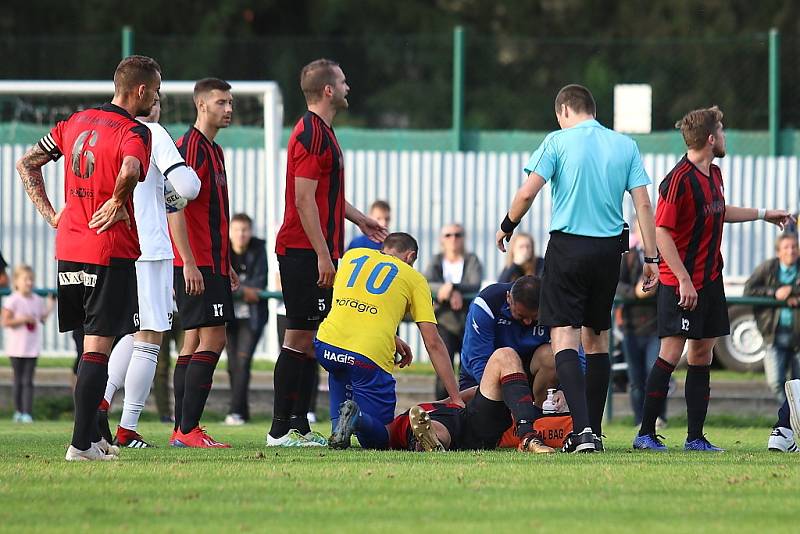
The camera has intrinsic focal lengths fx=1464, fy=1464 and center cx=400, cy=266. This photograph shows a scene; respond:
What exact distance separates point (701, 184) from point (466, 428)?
211 cm

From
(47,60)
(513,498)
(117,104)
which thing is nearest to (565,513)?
(513,498)

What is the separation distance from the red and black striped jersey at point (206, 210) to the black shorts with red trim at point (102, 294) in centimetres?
142

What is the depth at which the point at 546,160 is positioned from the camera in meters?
8.48

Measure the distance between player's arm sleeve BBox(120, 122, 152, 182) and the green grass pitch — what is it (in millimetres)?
1551

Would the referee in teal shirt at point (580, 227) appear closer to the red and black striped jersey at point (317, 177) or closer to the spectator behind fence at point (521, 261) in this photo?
Result: the red and black striped jersey at point (317, 177)

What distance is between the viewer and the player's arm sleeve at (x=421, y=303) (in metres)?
8.82

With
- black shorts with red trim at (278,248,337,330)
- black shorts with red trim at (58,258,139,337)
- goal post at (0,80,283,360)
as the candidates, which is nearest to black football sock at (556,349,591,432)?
black shorts with red trim at (278,248,337,330)

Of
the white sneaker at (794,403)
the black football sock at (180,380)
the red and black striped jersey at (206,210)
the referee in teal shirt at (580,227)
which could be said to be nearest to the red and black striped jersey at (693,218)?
the referee in teal shirt at (580,227)

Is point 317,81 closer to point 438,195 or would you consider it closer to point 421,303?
point 421,303

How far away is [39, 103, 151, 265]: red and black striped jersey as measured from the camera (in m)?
7.58

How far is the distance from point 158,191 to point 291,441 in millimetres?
1762

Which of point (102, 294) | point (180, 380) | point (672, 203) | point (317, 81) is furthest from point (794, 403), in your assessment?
point (102, 294)

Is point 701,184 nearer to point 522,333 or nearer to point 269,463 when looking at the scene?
point 522,333

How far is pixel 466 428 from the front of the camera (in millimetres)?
8844
